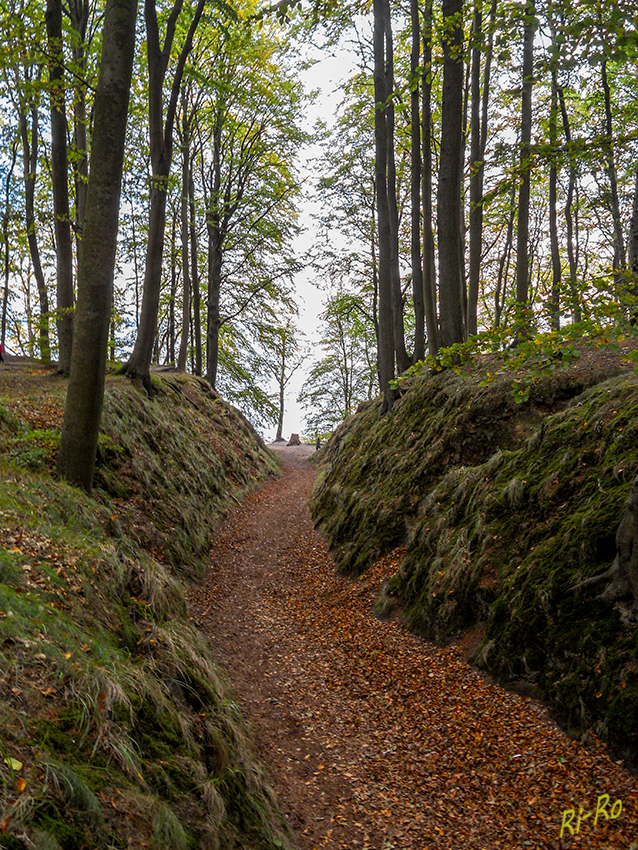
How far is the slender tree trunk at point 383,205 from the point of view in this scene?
11.3 metres

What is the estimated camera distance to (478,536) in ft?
20.2

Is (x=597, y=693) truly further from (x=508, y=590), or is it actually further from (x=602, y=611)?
(x=508, y=590)

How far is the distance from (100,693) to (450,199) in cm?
941

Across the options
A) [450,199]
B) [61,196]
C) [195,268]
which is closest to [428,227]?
[450,199]

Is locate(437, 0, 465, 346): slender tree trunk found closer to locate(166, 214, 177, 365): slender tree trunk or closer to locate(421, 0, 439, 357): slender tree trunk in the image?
locate(421, 0, 439, 357): slender tree trunk

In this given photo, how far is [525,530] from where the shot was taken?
5668 millimetres

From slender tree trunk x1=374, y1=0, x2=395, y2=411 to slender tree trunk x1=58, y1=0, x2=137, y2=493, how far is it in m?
6.88

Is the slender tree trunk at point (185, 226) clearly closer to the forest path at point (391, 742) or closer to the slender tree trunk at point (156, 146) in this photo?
the slender tree trunk at point (156, 146)

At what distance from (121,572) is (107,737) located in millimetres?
2083

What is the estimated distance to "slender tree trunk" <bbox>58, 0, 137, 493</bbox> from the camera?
566 centimetres

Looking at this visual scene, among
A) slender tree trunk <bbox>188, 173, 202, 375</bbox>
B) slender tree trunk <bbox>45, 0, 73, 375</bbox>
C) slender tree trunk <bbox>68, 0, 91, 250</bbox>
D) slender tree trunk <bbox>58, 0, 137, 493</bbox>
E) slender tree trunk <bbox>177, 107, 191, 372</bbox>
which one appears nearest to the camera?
slender tree trunk <bbox>58, 0, 137, 493</bbox>

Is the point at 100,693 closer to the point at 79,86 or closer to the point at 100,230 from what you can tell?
the point at 100,230
